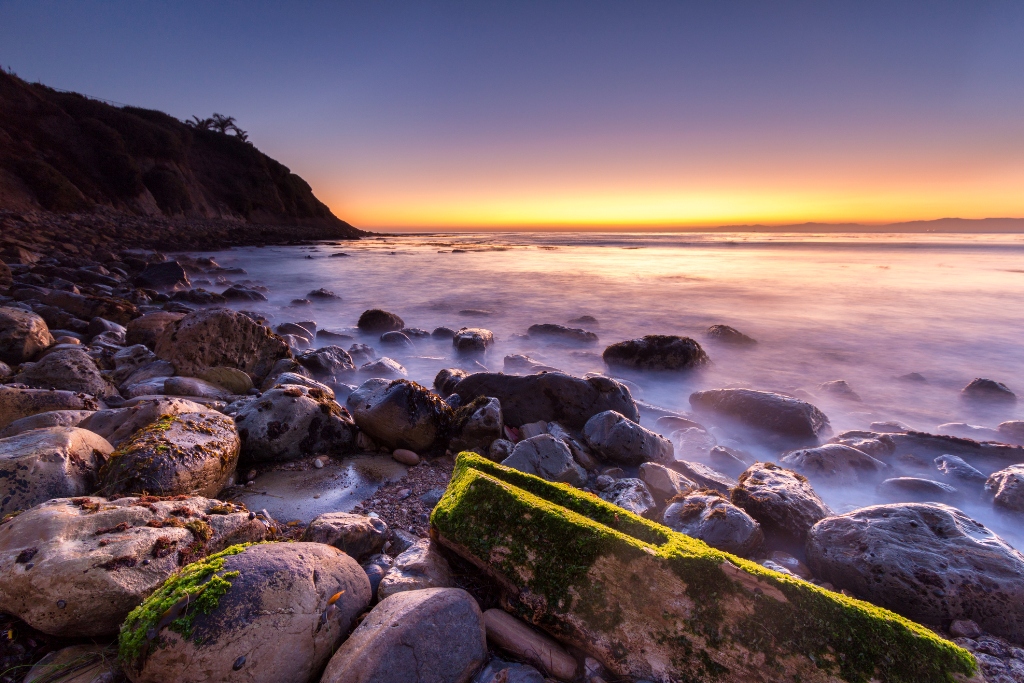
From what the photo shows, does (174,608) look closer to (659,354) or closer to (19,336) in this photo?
(19,336)

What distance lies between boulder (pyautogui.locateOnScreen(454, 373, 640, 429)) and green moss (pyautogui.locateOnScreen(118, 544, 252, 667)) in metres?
3.76

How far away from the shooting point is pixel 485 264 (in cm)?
3069

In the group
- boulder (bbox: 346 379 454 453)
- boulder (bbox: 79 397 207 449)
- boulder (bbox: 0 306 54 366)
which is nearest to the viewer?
boulder (bbox: 79 397 207 449)

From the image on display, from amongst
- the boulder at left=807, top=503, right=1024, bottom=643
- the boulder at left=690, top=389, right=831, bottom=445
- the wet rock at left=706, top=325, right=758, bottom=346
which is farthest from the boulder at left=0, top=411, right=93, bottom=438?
the wet rock at left=706, top=325, right=758, bottom=346

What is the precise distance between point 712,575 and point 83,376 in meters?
6.34

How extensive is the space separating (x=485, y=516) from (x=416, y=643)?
0.67 metres

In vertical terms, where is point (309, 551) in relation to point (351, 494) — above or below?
above

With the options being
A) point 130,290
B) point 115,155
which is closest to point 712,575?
point 130,290

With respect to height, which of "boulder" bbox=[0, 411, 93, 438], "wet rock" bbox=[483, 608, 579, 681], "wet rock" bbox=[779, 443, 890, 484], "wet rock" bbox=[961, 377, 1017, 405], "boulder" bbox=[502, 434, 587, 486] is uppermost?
"boulder" bbox=[0, 411, 93, 438]

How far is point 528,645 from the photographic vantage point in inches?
77.1

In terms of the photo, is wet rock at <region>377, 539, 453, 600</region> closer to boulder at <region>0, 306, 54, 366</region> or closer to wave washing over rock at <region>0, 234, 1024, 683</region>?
wave washing over rock at <region>0, 234, 1024, 683</region>

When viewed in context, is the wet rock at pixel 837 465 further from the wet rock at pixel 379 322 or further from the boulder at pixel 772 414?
the wet rock at pixel 379 322

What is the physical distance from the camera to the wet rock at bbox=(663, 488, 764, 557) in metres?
3.02

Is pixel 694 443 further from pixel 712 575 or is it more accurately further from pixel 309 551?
pixel 309 551
